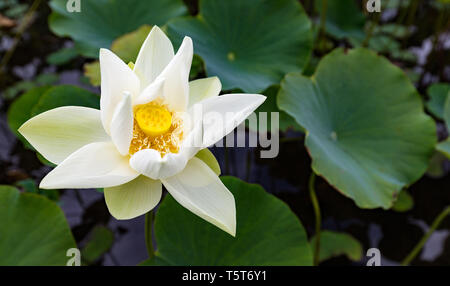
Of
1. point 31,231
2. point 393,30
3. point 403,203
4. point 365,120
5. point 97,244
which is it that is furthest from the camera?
point 393,30

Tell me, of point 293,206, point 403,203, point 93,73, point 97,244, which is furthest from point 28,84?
point 403,203

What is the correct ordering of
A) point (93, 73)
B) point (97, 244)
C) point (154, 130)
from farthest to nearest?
1. point (97, 244)
2. point (93, 73)
3. point (154, 130)

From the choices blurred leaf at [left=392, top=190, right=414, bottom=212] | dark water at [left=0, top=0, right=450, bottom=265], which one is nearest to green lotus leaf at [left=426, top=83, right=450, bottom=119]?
dark water at [left=0, top=0, right=450, bottom=265]

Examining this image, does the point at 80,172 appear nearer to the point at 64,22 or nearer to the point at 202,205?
the point at 202,205

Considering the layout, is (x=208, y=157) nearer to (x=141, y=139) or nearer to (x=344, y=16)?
(x=141, y=139)

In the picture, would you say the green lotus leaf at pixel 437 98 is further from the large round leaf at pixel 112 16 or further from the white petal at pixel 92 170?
the white petal at pixel 92 170

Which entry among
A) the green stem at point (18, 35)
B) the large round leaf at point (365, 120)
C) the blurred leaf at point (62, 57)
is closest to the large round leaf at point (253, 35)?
the large round leaf at point (365, 120)

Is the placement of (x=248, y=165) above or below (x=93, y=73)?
below
